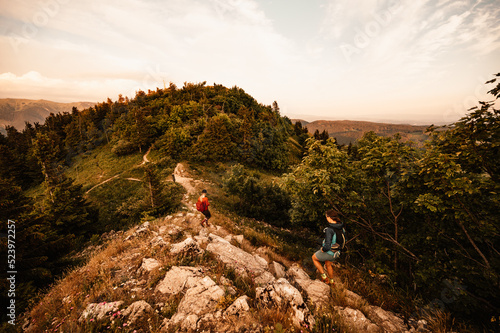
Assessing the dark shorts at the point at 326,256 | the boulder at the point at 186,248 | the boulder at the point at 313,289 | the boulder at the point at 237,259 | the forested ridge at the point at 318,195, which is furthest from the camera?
the boulder at the point at 186,248

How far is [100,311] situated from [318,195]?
A: 24.5 ft

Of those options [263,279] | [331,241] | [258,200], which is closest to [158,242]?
[263,279]

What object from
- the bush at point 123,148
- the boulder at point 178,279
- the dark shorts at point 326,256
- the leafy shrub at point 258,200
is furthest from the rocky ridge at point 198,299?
the bush at point 123,148

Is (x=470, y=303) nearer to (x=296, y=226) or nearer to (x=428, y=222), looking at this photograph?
(x=428, y=222)

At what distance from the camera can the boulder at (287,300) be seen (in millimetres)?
4035

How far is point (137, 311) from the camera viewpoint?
4.21 metres

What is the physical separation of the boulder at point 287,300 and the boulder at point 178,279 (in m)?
1.94

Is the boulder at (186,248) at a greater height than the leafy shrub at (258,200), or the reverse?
the boulder at (186,248)

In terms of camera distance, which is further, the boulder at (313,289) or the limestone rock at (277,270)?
the limestone rock at (277,270)

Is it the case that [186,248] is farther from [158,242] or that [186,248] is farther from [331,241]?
[331,241]

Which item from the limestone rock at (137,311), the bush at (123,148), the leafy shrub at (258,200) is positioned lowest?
the leafy shrub at (258,200)

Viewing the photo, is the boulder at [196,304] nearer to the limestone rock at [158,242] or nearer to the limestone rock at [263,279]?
the limestone rock at [263,279]

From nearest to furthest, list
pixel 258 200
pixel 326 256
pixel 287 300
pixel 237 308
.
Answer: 1. pixel 237 308
2. pixel 287 300
3. pixel 326 256
4. pixel 258 200

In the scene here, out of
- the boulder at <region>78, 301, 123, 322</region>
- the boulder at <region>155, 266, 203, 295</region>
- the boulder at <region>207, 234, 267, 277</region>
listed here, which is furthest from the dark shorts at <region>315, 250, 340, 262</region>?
the boulder at <region>78, 301, 123, 322</region>
